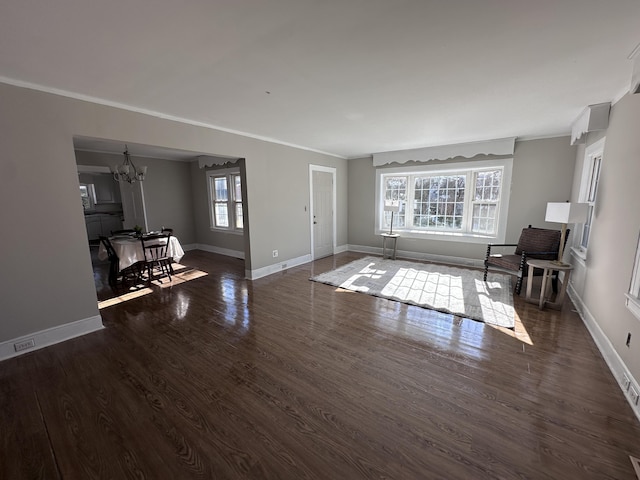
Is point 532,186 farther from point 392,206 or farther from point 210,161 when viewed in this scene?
point 210,161

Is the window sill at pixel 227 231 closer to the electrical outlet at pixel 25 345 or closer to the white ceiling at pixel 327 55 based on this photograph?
the white ceiling at pixel 327 55

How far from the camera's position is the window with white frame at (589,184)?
3346mm

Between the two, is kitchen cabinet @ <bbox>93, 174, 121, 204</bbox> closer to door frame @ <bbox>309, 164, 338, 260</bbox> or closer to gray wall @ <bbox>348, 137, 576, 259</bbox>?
door frame @ <bbox>309, 164, 338, 260</bbox>

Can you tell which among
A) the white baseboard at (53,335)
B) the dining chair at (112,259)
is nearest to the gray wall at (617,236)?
the white baseboard at (53,335)

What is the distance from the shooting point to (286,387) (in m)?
2.05

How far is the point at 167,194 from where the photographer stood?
657 centimetres

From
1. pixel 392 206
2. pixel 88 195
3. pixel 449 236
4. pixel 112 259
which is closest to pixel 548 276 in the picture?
pixel 449 236

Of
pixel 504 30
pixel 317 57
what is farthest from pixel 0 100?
pixel 504 30

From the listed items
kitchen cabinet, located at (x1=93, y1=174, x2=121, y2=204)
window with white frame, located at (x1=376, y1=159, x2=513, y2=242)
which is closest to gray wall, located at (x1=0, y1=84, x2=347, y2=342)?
window with white frame, located at (x1=376, y1=159, x2=513, y2=242)

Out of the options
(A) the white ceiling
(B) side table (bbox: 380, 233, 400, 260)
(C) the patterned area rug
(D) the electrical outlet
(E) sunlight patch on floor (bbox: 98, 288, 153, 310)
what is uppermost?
(A) the white ceiling

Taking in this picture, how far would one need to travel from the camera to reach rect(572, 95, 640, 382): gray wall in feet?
6.91

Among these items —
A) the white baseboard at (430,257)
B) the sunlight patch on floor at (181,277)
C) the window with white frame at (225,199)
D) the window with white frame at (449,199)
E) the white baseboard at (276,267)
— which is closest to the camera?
the sunlight patch on floor at (181,277)

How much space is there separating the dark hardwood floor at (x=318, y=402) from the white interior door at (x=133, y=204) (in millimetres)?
3703

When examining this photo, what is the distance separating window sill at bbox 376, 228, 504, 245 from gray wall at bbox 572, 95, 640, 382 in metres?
2.03
